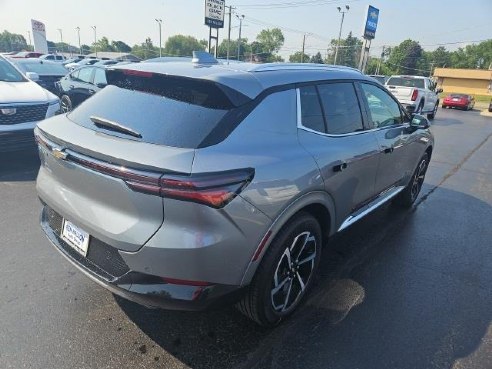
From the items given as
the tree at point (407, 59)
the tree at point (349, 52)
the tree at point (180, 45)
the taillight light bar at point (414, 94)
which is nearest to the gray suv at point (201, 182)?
the taillight light bar at point (414, 94)

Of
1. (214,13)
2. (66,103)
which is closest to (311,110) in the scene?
(66,103)

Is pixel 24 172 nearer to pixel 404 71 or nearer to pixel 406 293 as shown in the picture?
pixel 406 293

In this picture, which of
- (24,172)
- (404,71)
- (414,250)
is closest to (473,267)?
(414,250)

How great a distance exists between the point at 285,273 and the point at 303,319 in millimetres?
434

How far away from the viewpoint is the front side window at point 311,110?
2.72 metres

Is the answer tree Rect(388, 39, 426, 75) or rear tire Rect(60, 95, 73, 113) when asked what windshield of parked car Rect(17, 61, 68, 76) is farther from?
tree Rect(388, 39, 426, 75)

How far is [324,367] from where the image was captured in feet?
7.76

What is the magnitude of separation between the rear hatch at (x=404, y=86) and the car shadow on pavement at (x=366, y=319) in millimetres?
13025

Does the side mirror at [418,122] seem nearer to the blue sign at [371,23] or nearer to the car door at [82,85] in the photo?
the car door at [82,85]

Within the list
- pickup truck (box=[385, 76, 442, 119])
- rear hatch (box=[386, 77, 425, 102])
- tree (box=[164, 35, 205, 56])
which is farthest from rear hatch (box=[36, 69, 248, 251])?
tree (box=[164, 35, 205, 56])

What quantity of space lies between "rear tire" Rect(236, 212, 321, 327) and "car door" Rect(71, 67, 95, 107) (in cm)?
881

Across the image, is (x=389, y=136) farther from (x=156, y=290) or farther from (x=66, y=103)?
(x=66, y=103)

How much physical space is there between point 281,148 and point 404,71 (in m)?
123

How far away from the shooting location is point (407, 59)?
111188mm
